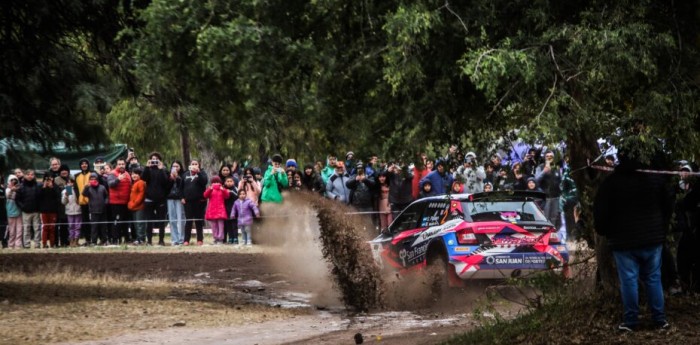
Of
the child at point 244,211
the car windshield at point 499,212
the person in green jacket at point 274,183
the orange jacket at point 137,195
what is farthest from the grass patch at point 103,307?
the orange jacket at point 137,195

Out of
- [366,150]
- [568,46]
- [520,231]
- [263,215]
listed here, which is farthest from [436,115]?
[263,215]

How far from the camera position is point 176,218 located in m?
29.5

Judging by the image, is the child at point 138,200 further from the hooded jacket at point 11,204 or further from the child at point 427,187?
the child at point 427,187

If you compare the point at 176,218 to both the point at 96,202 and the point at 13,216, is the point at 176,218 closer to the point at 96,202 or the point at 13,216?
the point at 96,202

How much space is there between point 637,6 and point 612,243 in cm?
226

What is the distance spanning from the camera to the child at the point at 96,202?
29.8 metres

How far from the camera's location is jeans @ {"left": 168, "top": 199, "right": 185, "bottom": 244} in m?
29.2

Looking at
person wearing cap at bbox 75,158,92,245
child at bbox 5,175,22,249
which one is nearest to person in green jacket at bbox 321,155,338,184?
person wearing cap at bbox 75,158,92,245

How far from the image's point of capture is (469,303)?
16594 millimetres

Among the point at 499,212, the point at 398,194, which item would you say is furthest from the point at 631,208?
the point at 398,194

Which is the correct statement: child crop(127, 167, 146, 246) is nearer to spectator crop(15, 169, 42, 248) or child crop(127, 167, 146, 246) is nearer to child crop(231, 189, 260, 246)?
child crop(231, 189, 260, 246)

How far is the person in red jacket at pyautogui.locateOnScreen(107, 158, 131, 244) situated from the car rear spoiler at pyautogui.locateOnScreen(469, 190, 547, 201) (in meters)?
15.3

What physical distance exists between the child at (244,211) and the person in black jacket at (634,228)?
696 inches

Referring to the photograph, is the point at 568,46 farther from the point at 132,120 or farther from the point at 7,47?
the point at 132,120
